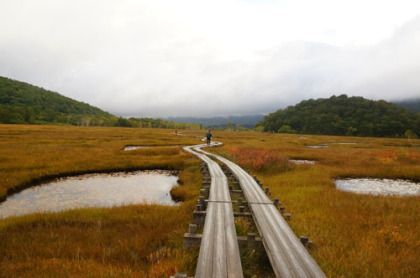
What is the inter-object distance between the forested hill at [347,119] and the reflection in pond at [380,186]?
117824 mm

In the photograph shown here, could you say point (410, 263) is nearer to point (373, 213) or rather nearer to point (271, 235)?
point (271, 235)

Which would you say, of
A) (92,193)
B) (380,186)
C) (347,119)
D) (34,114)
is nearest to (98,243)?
(92,193)

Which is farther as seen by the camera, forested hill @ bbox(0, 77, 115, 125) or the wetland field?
forested hill @ bbox(0, 77, 115, 125)

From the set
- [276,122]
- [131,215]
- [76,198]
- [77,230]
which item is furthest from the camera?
[276,122]

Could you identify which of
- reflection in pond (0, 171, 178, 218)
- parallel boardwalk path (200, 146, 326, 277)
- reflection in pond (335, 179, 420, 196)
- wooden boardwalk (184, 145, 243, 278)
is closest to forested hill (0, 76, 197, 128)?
reflection in pond (0, 171, 178, 218)

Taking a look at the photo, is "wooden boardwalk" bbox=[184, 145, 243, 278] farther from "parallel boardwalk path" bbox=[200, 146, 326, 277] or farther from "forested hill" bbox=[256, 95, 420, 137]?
"forested hill" bbox=[256, 95, 420, 137]

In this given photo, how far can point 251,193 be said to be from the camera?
10.2 meters

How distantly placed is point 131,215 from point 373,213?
34.2ft

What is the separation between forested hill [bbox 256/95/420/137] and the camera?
11988 centimetres

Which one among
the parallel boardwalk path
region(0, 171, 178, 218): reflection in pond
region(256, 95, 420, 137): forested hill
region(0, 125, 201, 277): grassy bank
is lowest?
region(0, 171, 178, 218): reflection in pond

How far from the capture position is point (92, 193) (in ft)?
43.9

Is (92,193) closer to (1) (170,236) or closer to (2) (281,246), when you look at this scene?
(1) (170,236)

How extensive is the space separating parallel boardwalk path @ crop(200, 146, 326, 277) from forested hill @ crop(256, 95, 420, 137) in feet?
436

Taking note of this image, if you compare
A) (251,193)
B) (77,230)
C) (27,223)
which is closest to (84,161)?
(27,223)
